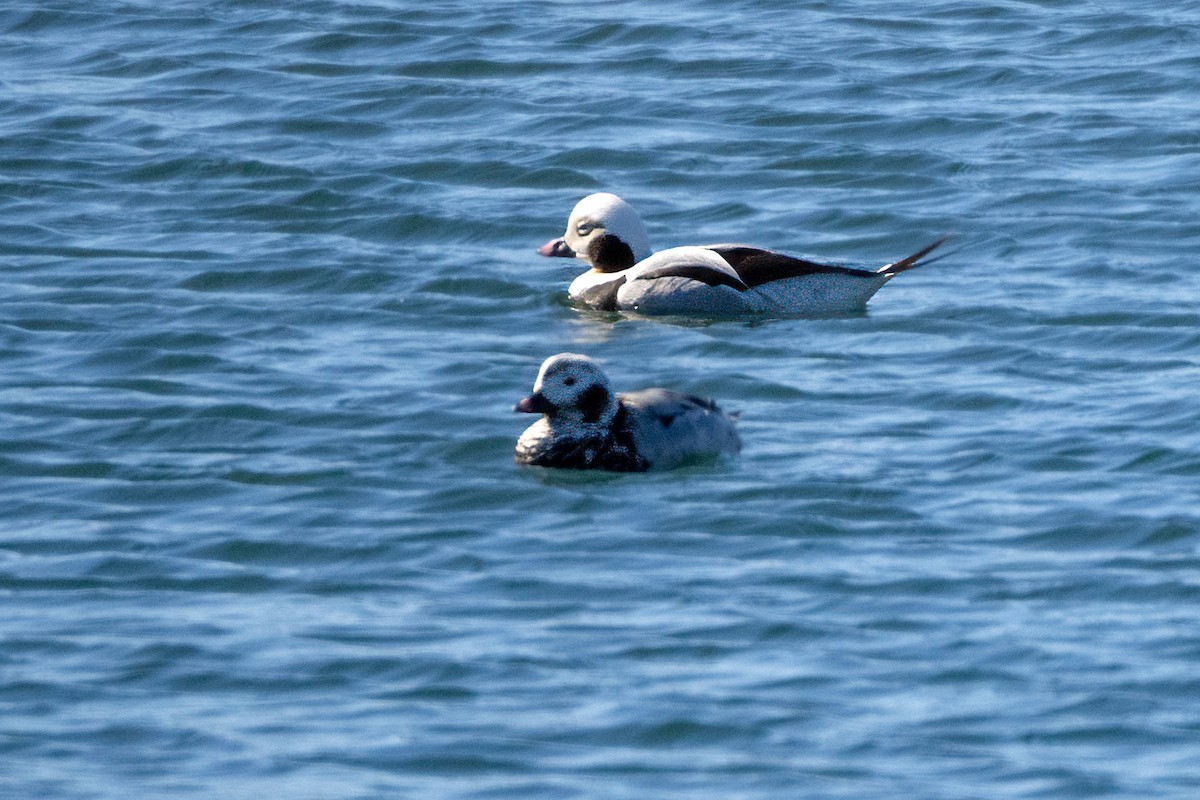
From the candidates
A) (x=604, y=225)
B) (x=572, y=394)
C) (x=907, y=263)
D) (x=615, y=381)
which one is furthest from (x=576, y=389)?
(x=604, y=225)

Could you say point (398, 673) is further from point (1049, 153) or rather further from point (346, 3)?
point (346, 3)

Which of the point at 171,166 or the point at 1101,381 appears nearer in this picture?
the point at 1101,381

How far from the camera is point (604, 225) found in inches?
555

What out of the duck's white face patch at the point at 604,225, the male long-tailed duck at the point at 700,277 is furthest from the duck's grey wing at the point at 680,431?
the duck's white face patch at the point at 604,225

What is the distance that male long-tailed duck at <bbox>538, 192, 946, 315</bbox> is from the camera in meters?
13.0

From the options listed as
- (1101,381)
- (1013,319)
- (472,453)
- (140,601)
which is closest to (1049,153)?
(1013,319)

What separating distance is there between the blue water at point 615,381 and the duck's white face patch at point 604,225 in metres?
0.30

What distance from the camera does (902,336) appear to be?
1259 cm

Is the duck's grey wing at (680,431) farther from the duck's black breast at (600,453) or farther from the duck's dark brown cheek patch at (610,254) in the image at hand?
the duck's dark brown cheek patch at (610,254)

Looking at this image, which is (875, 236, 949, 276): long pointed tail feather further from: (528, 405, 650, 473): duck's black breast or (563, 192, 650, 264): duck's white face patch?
(528, 405, 650, 473): duck's black breast

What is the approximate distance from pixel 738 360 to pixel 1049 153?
4302 mm

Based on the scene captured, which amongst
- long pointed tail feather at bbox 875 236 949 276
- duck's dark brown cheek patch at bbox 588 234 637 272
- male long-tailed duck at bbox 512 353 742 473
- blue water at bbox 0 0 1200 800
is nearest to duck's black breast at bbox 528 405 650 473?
male long-tailed duck at bbox 512 353 742 473

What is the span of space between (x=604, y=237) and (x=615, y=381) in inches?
Result: 78.5

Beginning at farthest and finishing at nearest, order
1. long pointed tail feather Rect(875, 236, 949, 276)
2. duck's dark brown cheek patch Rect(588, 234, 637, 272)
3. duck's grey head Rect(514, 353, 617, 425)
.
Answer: duck's dark brown cheek patch Rect(588, 234, 637, 272) → long pointed tail feather Rect(875, 236, 949, 276) → duck's grey head Rect(514, 353, 617, 425)
